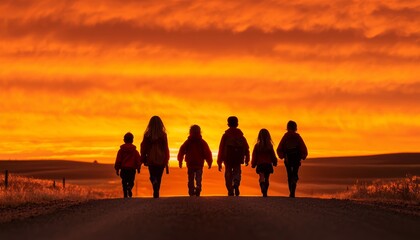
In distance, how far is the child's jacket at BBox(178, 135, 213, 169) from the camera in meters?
23.4

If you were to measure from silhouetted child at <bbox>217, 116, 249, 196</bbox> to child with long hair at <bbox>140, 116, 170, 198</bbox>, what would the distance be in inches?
70.6

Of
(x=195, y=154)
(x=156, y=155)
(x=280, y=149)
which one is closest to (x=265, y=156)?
(x=280, y=149)

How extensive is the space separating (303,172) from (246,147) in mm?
88516

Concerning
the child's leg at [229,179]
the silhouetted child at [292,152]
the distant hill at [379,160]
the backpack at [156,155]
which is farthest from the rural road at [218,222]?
the distant hill at [379,160]

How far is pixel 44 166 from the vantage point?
12444 cm

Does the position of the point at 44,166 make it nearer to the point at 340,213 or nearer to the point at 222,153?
the point at 222,153

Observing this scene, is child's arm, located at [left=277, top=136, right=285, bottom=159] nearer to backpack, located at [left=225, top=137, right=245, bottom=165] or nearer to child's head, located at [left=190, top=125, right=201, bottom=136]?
backpack, located at [left=225, top=137, right=245, bottom=165]

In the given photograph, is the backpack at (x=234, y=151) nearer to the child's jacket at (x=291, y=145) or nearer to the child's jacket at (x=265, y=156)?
the child's jacket at (x=265, y=156)

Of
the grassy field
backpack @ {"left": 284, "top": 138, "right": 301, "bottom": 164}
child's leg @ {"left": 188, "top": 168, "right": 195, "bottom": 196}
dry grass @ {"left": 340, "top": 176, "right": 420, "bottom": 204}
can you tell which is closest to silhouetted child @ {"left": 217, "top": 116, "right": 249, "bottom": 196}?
child's leg @ {"left": 188, "top": 168, "right": 195, "bottom": 196}

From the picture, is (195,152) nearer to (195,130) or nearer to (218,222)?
(195,130)

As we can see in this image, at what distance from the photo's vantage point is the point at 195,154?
23406 mm

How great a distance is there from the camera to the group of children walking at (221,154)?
22781mm

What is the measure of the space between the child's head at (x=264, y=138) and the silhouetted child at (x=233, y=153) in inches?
16.4

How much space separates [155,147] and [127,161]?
1988 millimetres
